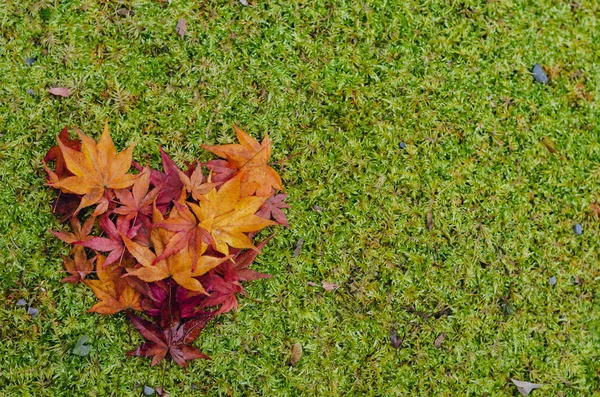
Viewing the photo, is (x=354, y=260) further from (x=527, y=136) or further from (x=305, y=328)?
(x=527, y=136)

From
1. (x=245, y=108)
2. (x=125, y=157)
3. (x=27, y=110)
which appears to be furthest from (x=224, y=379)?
(x=27, y=110)

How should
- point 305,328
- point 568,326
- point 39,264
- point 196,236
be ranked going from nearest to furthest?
point 196,236 → point 39,264 → point 305,328 → point 568,326

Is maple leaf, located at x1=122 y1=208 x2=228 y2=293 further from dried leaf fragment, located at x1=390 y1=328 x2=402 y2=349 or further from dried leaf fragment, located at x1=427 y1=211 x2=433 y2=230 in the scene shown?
dried leaf fragment, located at x1=427 y1=211 x2=433 y2=230

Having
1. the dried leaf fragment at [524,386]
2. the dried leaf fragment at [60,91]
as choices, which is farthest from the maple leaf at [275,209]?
the dried leaf fragment at [524,386]

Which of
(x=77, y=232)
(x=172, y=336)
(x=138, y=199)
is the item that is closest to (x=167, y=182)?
(x=138, y=199)

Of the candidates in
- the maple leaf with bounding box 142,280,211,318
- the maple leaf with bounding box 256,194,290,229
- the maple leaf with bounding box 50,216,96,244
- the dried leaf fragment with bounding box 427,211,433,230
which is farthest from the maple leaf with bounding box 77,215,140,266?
the dried leaf fragment with bounding box 427,211,433,230

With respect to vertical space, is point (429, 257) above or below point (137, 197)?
below
